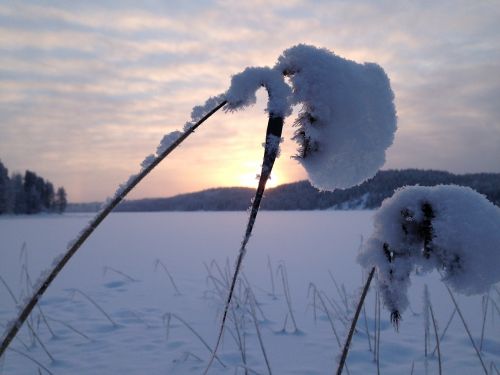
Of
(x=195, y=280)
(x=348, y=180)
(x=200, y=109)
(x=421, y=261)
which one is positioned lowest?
(x=195, y=280)

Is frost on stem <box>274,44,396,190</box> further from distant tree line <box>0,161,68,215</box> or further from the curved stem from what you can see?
distant tree line <box>0,161,68,215</box>

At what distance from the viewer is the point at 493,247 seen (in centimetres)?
67

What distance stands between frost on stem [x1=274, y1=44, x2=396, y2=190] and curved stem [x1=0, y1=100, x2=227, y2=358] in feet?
0.41

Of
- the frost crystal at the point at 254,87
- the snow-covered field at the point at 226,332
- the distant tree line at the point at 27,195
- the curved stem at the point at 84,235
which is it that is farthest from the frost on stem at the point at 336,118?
the distant tree line at the point at 27,195

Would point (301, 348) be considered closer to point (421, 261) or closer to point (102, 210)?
point (421, 261)

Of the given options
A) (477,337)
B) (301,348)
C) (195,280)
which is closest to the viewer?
(301,348)

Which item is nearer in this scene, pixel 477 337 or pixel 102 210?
pixel 102 210

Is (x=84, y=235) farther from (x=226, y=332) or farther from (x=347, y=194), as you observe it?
(x=347, y=194)

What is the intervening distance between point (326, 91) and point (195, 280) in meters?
5.65

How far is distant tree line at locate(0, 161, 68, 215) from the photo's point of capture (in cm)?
5291

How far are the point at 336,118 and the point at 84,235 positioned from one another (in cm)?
41

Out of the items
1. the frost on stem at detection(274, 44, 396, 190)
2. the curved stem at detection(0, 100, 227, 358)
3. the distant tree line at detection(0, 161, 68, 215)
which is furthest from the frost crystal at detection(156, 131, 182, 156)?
the distant tree line at detection(0, 161, 68, 215)

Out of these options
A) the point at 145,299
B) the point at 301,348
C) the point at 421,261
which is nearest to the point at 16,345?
the point at 145,299

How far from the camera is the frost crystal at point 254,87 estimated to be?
1.80 feet
